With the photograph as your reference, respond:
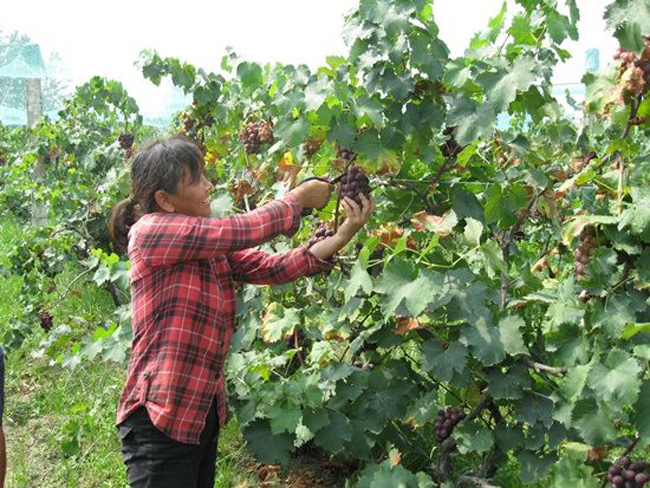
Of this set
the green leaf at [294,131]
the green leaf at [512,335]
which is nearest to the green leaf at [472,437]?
the green leaf at [512,335]

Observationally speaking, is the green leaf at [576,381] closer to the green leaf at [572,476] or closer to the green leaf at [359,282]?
the green leaf at [572,476]

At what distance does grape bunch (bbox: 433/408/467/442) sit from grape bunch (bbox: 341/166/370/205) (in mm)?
810

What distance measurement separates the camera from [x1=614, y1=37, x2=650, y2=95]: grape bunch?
6.66 feet

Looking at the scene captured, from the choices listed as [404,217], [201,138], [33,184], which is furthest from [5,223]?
[404,217]

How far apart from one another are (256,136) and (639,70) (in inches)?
80.5

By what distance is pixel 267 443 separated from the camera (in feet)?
9.11

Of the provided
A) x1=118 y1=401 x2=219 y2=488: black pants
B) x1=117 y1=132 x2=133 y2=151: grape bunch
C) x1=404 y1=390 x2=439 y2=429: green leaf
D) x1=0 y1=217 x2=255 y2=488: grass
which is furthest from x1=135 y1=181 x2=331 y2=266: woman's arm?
x1=117 y1=132 x2=133 y2=151: grape bunch

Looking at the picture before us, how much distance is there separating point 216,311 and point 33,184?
5.27 metres

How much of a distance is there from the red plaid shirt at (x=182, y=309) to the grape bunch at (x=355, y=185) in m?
0.17

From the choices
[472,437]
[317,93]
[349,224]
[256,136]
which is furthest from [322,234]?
[256,136]

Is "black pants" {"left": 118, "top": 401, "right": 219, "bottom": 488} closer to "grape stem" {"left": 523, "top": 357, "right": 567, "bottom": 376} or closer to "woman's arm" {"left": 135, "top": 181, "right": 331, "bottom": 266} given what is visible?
"woman's arm" {"left": 135, "top": 181, "right": 331, "bottom": 266}

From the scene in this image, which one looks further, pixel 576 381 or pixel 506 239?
pixel 506 239

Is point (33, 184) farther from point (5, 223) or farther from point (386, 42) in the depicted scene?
point (386, 42)

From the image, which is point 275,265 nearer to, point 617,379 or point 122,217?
point 122,217
